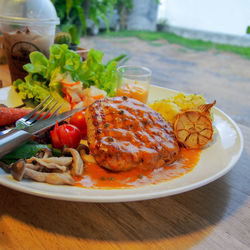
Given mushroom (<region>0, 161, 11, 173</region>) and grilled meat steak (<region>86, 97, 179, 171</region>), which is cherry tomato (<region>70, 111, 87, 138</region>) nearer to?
grilled meat steak (<region>86, 97, 179, 171</region>)

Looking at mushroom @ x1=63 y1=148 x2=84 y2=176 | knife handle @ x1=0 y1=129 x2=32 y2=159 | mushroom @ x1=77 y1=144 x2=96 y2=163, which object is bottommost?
mushroom @ x1=77 y1=144 x2=96 y2=163

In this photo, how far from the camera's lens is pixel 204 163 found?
177 cm

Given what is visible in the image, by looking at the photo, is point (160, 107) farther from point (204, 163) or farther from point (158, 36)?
point (158, 36)

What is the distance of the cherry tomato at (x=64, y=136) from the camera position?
1.87 meters

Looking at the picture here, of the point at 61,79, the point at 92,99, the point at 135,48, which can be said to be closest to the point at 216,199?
the point at 92,99

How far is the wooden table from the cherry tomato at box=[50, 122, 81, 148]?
48 centimetres

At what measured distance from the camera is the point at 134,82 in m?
2.92

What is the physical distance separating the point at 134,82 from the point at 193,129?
116cm

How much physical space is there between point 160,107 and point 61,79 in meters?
1.08

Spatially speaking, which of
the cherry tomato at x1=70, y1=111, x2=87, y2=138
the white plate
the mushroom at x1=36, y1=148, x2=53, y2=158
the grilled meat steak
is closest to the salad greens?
the cherry tomato at x1=70, y1=111, x2=87, y2=138

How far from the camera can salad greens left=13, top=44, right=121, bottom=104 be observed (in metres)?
2.77

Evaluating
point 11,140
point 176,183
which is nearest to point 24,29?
point 11,140

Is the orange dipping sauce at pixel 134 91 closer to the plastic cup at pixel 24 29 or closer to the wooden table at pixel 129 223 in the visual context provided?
the plastic cup at pixel 24 29

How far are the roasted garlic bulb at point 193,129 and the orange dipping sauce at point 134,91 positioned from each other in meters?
0.89
